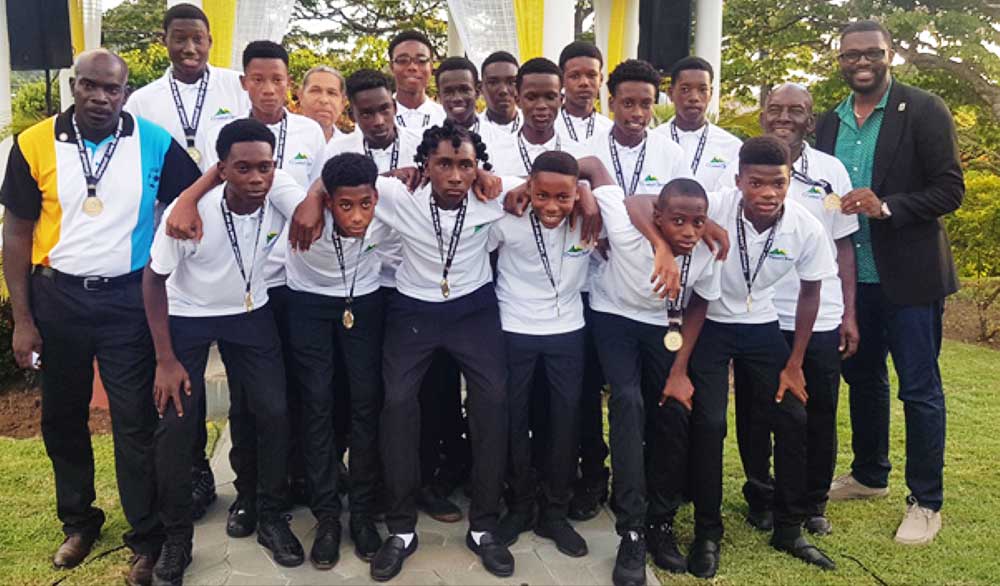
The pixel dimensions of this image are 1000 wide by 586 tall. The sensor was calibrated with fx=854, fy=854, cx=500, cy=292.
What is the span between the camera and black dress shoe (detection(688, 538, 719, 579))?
3793 millimetres

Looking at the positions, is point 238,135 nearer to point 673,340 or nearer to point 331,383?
point 331,383

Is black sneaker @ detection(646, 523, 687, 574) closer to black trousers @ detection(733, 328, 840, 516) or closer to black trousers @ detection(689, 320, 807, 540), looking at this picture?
black trousers @ detection(689, 320, 807, 540)

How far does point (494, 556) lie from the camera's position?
373 centimetres

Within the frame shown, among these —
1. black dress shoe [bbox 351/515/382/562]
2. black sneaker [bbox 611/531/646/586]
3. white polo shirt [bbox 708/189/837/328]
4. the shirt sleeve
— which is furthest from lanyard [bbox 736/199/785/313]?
the shirt sleeve

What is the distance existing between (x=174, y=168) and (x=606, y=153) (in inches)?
80.0

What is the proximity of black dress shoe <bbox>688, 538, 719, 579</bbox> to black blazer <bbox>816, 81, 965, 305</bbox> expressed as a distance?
153cm

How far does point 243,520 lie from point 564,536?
1.52 m

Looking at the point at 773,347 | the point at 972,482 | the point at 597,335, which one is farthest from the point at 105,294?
the point at 972,482

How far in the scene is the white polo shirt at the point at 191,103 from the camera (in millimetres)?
4309

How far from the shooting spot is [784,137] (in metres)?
4.21

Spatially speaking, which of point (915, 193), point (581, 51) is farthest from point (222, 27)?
point (915, 193)

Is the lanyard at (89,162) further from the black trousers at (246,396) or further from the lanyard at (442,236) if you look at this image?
the lanyard at (442,236)

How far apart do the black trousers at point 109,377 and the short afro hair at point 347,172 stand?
0.94 metres

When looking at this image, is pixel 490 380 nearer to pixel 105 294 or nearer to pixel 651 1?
pixel 105 294
